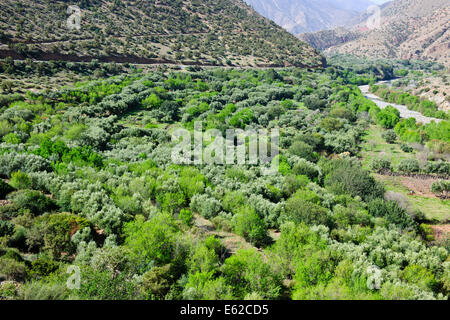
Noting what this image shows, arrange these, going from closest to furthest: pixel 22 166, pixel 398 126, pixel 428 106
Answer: pixel 22 166 → pixel 398 126 → pixel 428 106

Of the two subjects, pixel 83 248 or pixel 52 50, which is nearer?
pixel 83 248

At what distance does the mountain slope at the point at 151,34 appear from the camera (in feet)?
207

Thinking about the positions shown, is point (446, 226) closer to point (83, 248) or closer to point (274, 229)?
point (274, 229)

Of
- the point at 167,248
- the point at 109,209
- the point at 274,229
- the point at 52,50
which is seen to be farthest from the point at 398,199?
the point at 52,50

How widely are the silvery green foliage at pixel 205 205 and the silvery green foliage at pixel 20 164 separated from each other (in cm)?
1265

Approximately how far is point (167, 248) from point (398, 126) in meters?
49.7

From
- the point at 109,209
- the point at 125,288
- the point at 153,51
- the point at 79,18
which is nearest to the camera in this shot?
the point at 125,288

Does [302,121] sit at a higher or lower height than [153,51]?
lower

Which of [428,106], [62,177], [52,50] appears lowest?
[62,177]

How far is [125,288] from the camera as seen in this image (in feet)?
34.8

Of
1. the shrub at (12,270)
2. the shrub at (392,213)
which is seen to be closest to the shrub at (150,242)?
the shrub at (12,270)

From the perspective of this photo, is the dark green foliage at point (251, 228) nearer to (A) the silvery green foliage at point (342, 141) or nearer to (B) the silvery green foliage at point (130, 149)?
(B) the silvery green foliage at point (130, 149)

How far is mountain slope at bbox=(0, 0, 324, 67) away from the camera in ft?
207

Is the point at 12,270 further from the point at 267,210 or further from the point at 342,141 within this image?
the point at 342,141
